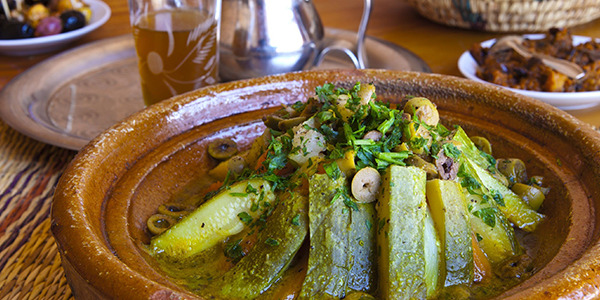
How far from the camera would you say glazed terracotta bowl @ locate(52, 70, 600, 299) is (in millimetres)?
896

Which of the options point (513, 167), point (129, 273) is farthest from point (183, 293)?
point (513, 167)

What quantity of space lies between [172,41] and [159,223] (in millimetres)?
910

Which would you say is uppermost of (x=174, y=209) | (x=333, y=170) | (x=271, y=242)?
(x=333, y=170)

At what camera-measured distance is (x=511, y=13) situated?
2.88m

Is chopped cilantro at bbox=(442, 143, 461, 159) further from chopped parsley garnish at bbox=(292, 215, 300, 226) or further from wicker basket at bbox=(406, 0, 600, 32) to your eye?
wicker basket at bbox=(406, 0, 600, 32)

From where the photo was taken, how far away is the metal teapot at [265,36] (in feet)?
7.13

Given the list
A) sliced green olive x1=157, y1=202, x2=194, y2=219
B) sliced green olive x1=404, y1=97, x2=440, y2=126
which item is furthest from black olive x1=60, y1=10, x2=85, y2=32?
sliced green olive x1=404, y1=97, x2=440, y2=126

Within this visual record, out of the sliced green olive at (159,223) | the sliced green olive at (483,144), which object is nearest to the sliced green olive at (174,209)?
the sliced green olive at (159,223)

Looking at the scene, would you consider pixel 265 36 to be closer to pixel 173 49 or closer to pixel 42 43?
pixel 173 49

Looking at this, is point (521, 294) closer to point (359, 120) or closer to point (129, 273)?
point (359, 120)

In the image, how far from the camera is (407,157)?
43.6 inches

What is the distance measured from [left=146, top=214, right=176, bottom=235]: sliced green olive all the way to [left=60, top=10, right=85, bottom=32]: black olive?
204cm

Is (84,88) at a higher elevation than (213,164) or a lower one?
lower

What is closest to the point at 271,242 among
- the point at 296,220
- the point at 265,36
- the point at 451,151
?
the point at 296,220
